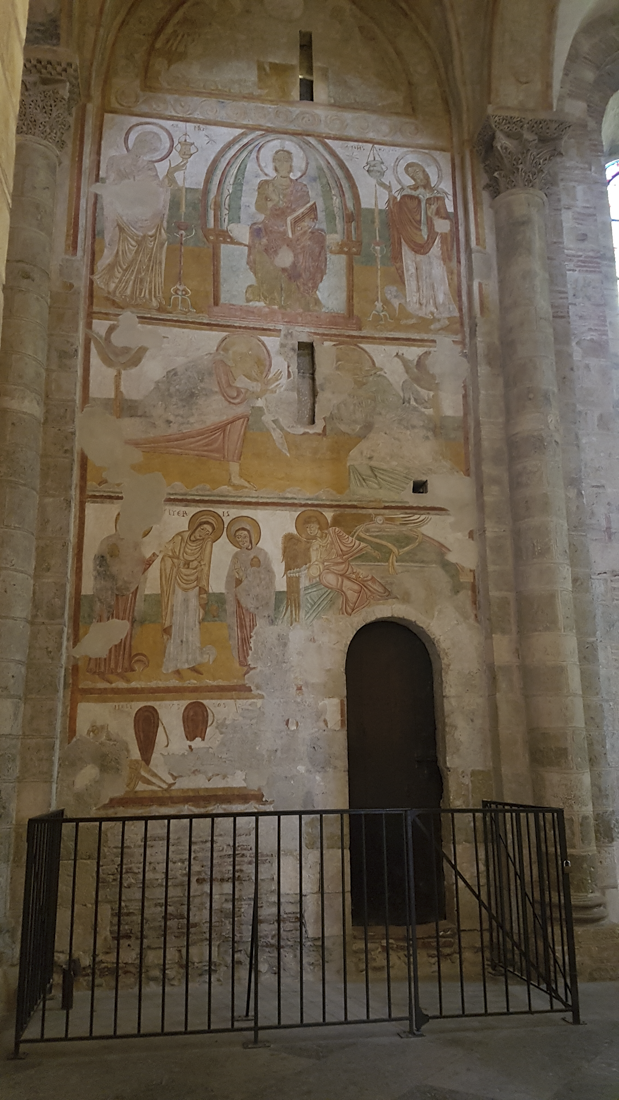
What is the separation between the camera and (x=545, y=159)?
366 inches

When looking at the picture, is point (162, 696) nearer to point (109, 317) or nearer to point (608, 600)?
point (109, 317)

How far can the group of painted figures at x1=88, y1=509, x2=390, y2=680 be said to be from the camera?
7.79 meters

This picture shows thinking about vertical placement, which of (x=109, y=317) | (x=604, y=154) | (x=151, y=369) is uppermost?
(x=604, y=154)

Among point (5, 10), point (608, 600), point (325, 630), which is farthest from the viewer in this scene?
point (608, 600)

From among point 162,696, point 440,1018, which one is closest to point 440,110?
point 162,696

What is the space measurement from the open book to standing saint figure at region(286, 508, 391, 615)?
3105mm

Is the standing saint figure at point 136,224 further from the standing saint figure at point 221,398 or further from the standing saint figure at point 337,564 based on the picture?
the standing saint figure at point 337,564

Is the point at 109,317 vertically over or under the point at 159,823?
over

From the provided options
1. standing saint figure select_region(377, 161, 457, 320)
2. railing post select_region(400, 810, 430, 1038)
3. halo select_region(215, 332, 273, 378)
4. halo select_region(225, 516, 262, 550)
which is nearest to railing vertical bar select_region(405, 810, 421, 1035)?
railing post select_region(400, 810, 430, 1038)

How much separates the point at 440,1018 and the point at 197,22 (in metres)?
9.90

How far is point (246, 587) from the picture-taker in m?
8.05

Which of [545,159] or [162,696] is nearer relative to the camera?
[162,696]

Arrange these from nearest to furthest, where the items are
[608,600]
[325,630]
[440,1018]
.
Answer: [440,1018] < [325,630] < [608,600]

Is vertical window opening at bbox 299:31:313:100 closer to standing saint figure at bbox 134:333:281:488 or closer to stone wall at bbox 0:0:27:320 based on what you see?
standing saint figure at bbox 134:333:281:488
